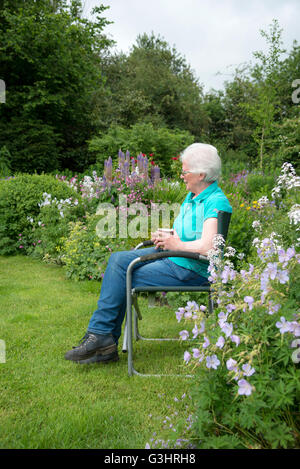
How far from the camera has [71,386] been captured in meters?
2.42

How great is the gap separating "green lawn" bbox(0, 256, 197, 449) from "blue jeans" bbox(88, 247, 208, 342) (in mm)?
338

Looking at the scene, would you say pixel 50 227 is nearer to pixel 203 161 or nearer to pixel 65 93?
pixel 203 161

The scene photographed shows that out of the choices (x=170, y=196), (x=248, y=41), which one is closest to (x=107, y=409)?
(x=170, y=196)

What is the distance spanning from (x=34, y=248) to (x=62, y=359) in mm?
3918

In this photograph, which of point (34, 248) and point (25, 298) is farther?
point (34, 248)

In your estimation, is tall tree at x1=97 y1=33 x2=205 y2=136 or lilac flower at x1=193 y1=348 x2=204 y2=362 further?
tall tree at x1=97 y1=33 x2=205 y2=136

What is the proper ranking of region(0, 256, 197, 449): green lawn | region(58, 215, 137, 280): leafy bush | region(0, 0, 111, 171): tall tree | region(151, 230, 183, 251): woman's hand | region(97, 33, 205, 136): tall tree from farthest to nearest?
region(97, 33, 205, 136): tall tree → region(0, 0, 111, 171): tall tree → region(58, 215, 137, 280): leafy bush → region(151, 230, 183, 251): woman's hand → region(0, 256, 197, 449): green lawn

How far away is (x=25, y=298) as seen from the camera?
4223 millimetres

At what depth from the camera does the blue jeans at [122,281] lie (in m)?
2.62

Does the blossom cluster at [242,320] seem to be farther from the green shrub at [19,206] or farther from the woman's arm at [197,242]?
the green shrub at [19,206]

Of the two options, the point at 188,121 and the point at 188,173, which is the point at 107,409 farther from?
the point at 188,121

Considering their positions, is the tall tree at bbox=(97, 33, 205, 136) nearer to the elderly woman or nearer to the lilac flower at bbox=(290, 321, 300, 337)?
the elderly woman

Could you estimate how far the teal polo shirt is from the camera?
2.54 metres

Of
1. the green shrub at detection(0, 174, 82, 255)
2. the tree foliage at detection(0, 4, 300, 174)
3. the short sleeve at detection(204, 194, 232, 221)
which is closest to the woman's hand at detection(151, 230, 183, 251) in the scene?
the short sleeve at detection(204, 194, 232, 221)
